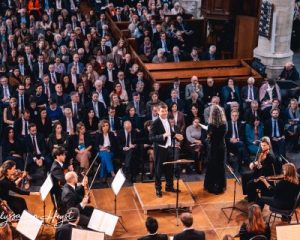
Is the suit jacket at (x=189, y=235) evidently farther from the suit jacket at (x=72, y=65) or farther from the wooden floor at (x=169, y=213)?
the suit jacket at (x=72, y=65)

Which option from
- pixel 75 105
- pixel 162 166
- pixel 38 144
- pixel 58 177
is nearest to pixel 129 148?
pixel 162 166

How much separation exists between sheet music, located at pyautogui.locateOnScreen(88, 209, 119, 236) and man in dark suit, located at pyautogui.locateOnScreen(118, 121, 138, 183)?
9.80ft

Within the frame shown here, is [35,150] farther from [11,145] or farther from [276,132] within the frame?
[276,132]

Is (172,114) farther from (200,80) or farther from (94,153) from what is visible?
(200,80)

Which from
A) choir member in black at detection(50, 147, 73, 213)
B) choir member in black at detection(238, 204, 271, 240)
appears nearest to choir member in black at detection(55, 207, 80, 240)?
choir member in black at detection(50, 147, 73, 213)

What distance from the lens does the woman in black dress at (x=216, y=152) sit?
918cm

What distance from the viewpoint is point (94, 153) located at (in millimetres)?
10570

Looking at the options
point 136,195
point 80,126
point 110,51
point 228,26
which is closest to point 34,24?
point 110,51

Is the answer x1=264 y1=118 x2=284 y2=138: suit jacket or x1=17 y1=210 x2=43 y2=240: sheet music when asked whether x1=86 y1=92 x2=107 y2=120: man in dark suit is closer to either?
x1=264 y1=118 x2=284 y2=138: suit jacket

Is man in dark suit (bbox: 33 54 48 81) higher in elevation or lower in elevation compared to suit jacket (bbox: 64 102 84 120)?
higher

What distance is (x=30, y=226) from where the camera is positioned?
23.5 ft

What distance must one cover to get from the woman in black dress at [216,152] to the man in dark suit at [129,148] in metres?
1.36

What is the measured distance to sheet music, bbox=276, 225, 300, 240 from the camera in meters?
6.68

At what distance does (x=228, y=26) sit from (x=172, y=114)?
6679 mm
